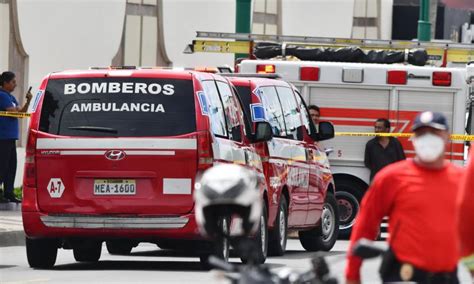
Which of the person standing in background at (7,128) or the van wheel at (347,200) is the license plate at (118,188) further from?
the van wheel at (347,200)

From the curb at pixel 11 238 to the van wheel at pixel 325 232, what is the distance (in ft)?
11.2

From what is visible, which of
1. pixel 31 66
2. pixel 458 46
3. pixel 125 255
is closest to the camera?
pixel 125 255

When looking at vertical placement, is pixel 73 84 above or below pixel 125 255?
above

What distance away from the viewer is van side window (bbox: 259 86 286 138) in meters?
18.0

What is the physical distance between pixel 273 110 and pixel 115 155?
3.65m

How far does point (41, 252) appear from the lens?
51.7 feet

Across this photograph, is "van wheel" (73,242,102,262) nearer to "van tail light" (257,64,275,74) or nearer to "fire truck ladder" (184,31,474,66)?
"van tail light" (257,64,275,74)

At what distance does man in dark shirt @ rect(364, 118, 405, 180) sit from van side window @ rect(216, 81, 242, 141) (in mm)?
5737

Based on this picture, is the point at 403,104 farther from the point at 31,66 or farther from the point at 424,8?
the point at 424,8

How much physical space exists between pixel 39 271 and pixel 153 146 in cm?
175

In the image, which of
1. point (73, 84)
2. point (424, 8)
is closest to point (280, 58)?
point (73, 84)

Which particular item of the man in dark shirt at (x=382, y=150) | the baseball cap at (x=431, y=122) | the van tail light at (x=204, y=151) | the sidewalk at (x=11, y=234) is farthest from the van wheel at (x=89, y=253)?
the baseball cap at (x=431, y=122)

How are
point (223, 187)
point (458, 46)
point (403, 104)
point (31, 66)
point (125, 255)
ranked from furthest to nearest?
point (31, 66)
point (458, 46)
point (403, 104)
point (125, 255)
point (223, 187)

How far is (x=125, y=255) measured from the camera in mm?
18531
